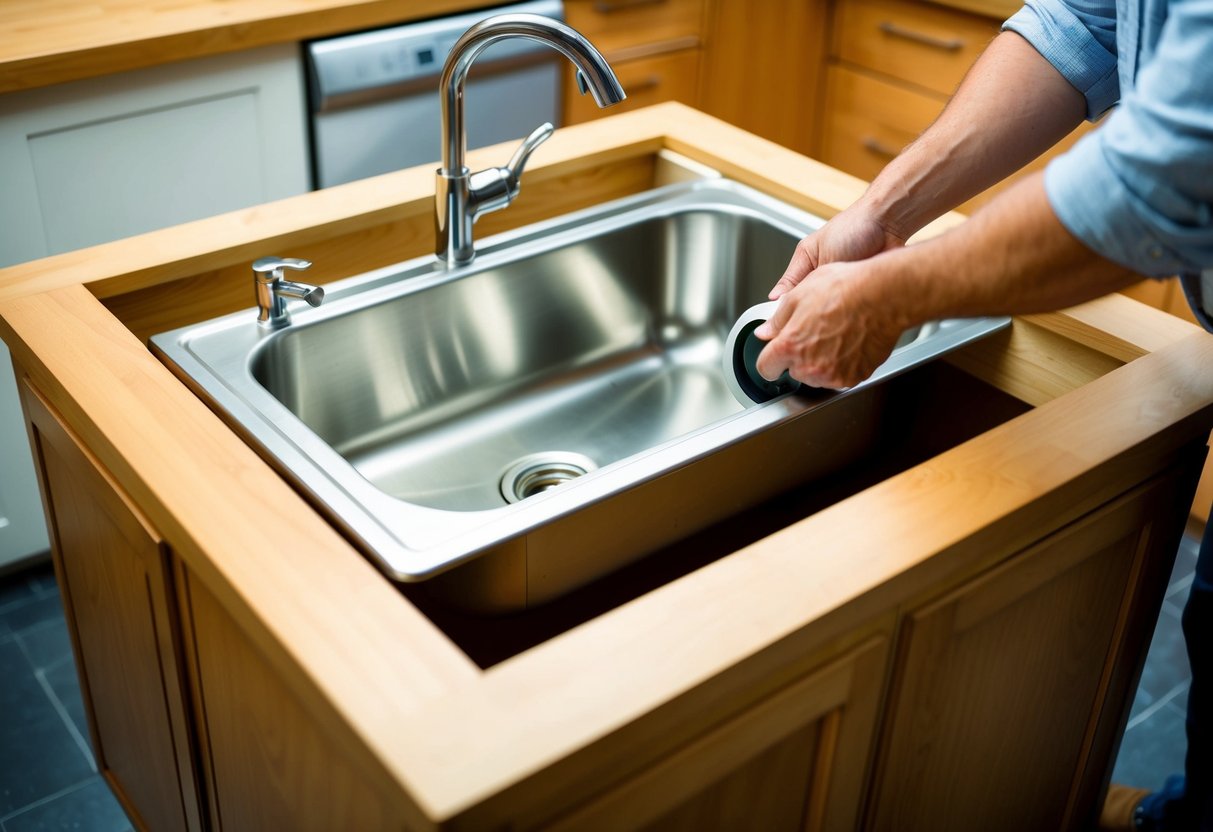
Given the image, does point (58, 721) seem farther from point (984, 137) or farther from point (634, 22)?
point (634, 22)

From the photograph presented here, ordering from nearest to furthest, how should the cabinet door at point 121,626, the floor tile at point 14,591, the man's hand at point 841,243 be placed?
the cabinet door at point 121,626 → the man's hand at point 841,243 → the floor tile at point 14,591

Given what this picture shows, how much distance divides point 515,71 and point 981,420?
1.27 meters

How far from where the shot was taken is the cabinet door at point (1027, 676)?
1048mm

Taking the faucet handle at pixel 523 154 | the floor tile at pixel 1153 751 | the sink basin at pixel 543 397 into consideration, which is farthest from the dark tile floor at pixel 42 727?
the floor tile at pixel 1153 751

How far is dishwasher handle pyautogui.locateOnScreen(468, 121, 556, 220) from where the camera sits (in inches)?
50.4

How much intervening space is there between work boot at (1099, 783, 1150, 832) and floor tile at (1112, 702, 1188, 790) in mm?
156

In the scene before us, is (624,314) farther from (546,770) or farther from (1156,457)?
(546,770)

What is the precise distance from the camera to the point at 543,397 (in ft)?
4.60

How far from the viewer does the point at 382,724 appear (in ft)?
2.39

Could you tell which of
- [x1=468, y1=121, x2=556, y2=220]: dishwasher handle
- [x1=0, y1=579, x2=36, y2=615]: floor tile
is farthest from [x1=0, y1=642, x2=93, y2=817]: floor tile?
[x1=468, y1=121, x2=556, y2=220]: dishwasher handle

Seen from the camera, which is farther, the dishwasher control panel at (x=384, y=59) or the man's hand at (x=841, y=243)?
the dishwasher control panel at (x=384, y=59)

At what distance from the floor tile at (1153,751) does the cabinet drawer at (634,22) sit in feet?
5.02

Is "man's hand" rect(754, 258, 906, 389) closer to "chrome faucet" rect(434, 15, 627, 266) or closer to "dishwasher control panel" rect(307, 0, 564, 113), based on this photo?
"chrome faucet" rect(434, 15, 627, 266)

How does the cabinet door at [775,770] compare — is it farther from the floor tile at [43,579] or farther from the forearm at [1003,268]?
the floor tile at [43,579]
